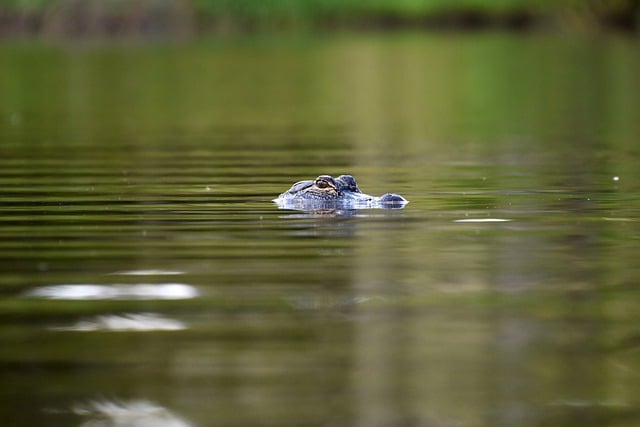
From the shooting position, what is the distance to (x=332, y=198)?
12688 millimetres

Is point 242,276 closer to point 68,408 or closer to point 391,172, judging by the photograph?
point 68,408

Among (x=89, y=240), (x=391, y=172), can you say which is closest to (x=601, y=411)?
(x=89, y=240)

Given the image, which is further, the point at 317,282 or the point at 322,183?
the point at 322,183

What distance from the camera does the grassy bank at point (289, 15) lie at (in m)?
79.7

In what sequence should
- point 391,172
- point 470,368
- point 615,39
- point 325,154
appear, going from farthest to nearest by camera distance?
point 615,39
point 325,154
point 391,172
point 470,368

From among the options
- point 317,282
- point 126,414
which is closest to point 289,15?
point 317,282

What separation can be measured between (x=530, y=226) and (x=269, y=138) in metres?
11.1

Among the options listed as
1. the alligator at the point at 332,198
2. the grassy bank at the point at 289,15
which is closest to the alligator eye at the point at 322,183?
the alligator at the point at 332,198

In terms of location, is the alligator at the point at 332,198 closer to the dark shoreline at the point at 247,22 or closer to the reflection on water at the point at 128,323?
the reflection on water at the point at 128,323

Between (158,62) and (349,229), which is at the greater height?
(158,62)

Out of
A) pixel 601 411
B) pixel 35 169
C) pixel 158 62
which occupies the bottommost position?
pixel 601 411

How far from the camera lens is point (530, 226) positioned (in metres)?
11.3

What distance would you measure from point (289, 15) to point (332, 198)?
76623 millimetres

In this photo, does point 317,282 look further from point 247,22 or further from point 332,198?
point 247,22
